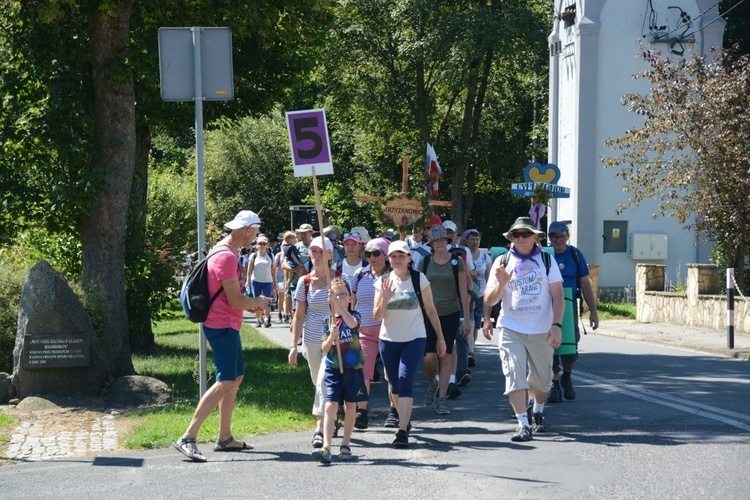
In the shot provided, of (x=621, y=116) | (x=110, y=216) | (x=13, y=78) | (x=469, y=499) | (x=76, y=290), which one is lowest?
(x=469, y=499)

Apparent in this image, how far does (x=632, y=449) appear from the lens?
864 cm

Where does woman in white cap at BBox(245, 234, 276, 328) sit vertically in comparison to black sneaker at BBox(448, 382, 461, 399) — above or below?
above

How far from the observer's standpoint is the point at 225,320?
870cm

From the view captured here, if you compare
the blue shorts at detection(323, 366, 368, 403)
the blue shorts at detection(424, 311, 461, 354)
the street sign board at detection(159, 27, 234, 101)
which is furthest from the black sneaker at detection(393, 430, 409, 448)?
A: the street sign board at detection(159, 27, 234, 101)

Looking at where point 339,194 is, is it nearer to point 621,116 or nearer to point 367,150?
point 367,150

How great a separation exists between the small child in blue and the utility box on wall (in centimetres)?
2311

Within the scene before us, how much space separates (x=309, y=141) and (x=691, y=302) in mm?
14820

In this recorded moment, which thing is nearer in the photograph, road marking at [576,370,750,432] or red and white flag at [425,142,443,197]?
road marking at [576,370,750,432]

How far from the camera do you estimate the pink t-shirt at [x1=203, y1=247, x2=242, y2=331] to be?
28.1 feet

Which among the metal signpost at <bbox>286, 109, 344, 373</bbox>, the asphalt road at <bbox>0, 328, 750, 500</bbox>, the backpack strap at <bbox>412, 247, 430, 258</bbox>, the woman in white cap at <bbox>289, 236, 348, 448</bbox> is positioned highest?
the metal signpost at <bbox>286, 109, 344, 373</bbox>

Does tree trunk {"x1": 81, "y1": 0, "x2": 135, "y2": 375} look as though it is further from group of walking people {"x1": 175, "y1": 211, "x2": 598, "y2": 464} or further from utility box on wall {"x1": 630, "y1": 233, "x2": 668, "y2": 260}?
utility box on wall {"x1": 630, "y1": 233, "x2": 668, "y2": 260}

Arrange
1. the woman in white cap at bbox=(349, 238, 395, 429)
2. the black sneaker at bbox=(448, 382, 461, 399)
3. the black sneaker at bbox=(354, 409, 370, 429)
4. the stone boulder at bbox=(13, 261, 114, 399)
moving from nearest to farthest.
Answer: the black sneaker at bbox=(354, 409, 370, 429) < the woman in white cap at bbox=(349, 238, 395, 429) < the stone boulder at bbox=(13, 261, 114, 399) < the black sneaker at bbox=(448, 382, 461, 399)

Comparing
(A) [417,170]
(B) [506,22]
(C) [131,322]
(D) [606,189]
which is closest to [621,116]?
(D) [606,189]

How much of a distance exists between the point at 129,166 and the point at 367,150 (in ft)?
111
